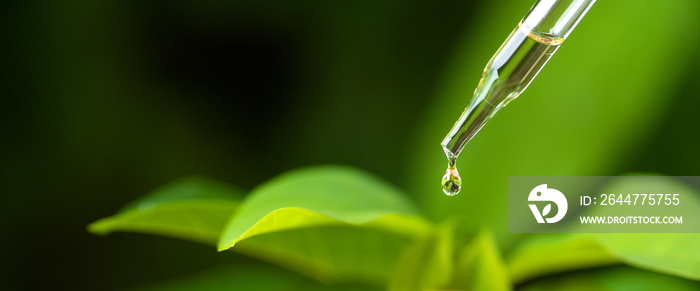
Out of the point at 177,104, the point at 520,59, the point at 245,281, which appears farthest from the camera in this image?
the point at 177,104

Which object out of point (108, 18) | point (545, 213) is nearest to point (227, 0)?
point (108, 18)

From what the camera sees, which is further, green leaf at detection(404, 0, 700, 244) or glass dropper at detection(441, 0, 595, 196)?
green leaf at detection(404, 0, 700, 244)

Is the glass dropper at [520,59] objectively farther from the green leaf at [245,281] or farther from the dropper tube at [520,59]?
the green leaf at [245,281]

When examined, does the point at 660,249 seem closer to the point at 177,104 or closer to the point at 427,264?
the point at 427,264

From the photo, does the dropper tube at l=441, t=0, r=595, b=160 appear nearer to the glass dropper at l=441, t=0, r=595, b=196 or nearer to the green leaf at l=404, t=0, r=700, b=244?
the glass dropper at l=441, t=0, r=595, b=196

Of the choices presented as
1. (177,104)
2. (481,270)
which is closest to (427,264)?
(481,270)

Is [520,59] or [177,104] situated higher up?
[177,104]

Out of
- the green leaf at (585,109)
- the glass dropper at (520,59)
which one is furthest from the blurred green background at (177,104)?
the glass dropper at (520,59)

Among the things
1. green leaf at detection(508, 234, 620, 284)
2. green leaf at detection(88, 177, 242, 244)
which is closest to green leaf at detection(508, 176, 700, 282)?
green leaf at detection(508, 234, 620, 284)
